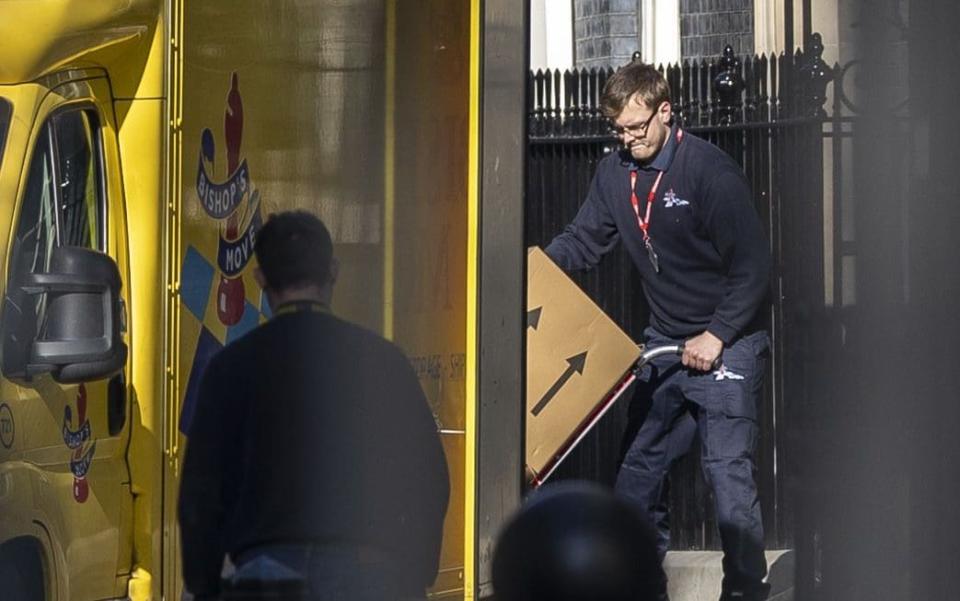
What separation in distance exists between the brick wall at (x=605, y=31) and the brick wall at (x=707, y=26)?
313 mm

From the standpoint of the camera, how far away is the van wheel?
3875mm

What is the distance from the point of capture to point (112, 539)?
13.5 feet

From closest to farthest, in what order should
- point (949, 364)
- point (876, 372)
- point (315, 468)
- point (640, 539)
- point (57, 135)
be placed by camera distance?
point (640, 539)
point (315, 468)
point (57, 135)
point (949, 364)
point (876, 372)

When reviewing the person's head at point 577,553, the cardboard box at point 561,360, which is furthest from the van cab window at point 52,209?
the cardboard box at point 561,360

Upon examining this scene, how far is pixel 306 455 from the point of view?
3.18 m

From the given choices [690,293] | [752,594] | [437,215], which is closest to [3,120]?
[437,215]

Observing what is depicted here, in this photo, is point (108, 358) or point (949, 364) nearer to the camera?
point (108, 358)

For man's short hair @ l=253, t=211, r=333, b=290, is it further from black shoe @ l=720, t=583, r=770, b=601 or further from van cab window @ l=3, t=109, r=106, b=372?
black shoe @ l=720, t=583, r=770, b=601

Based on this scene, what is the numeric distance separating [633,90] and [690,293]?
751 millimetres

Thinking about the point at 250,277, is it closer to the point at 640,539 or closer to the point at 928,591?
the point at 640,539

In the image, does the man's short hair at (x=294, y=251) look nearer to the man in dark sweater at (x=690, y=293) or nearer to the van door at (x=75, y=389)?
the van door at (x=75, y=389)

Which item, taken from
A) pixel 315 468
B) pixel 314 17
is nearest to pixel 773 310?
pixel 314 17

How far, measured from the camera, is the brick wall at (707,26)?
35.5 feet

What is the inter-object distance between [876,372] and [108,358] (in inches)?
92.9
